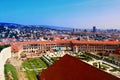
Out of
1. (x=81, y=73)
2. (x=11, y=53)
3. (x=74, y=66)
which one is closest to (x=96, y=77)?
(x=81, y=73)

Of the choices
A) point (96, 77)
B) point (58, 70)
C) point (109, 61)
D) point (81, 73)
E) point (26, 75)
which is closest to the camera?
point (96, 77)

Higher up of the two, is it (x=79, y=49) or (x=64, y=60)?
(x=64, y=60)

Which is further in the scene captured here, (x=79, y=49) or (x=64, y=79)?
(x=79, y=49)

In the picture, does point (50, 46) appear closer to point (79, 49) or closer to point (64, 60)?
point (79, 49)

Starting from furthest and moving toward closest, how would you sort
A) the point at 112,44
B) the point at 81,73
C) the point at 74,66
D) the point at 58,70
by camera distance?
the point at 112,44 → the point at 58,70 → the point at 74,66 → the point at 81,73

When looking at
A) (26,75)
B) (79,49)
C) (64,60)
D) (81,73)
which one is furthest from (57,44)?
(81,73)

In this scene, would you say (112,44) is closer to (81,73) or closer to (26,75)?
(26,75)
